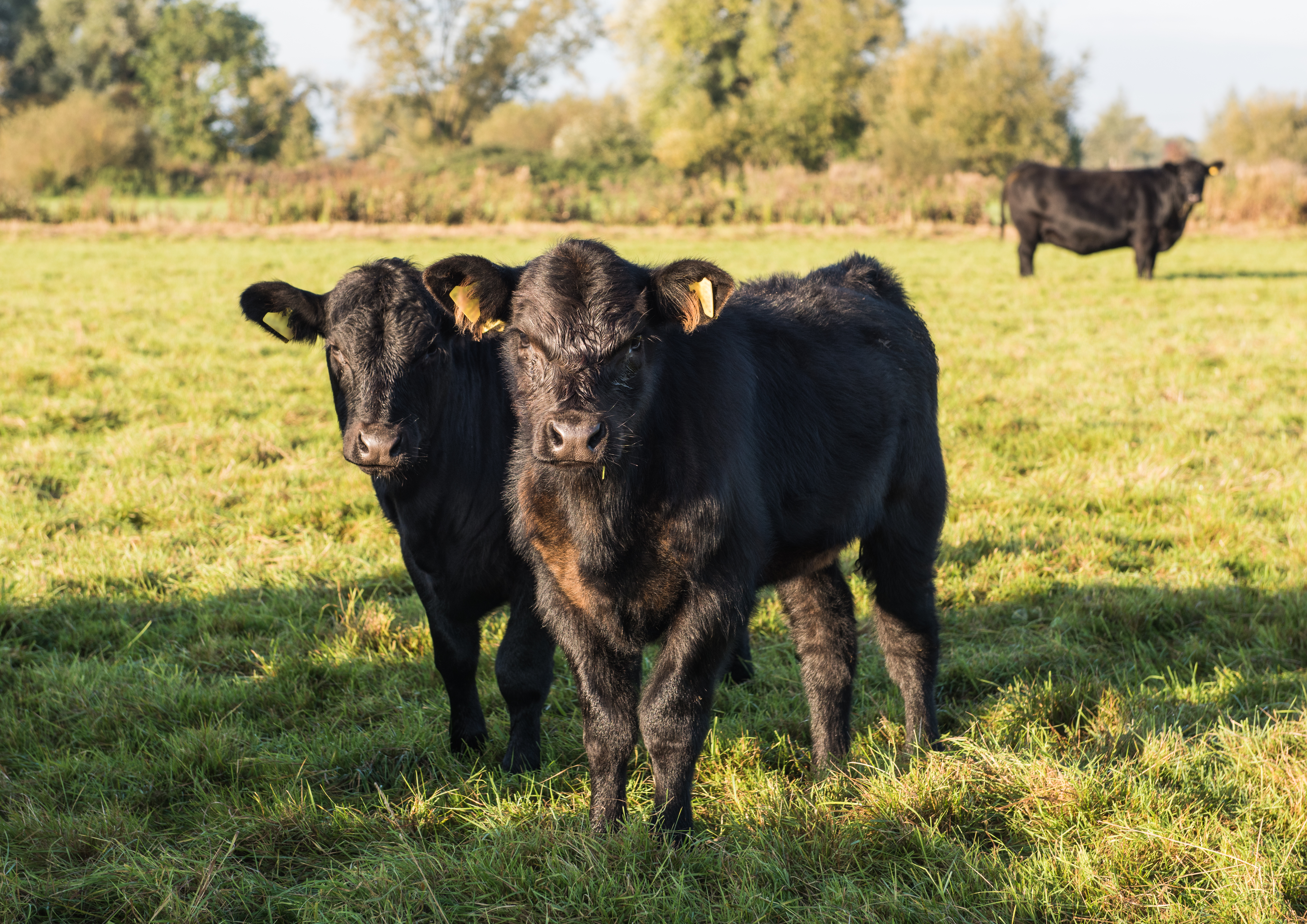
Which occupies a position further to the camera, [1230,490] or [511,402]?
[1230,490]

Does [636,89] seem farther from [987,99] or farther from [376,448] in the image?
[376,448]

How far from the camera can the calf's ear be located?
2.77 metres

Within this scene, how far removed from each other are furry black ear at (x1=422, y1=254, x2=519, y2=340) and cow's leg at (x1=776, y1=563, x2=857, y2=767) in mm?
1403

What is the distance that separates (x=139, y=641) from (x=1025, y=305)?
479 inches

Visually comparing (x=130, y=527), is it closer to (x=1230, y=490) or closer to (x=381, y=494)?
(x=381, y=494)

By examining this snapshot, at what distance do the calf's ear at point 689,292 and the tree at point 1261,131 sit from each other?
60229 mm

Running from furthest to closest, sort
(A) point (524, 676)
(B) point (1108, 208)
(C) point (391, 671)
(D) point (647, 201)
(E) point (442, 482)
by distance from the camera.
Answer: (D) point (647, 201)
(B) point (1108, 208)
(C) point (391, 671)
(E) point (442, 482)
(A) point (524, 676)

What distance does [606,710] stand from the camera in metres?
2.96

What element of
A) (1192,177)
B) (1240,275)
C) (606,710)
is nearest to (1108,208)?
(1192,177)

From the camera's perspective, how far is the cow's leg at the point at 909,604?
3670 millimetres

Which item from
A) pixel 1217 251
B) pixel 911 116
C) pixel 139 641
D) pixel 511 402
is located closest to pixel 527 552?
pixel 511 402

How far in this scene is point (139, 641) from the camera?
14.6 feet

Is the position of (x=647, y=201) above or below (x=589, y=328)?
above

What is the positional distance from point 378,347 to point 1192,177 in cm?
1687
